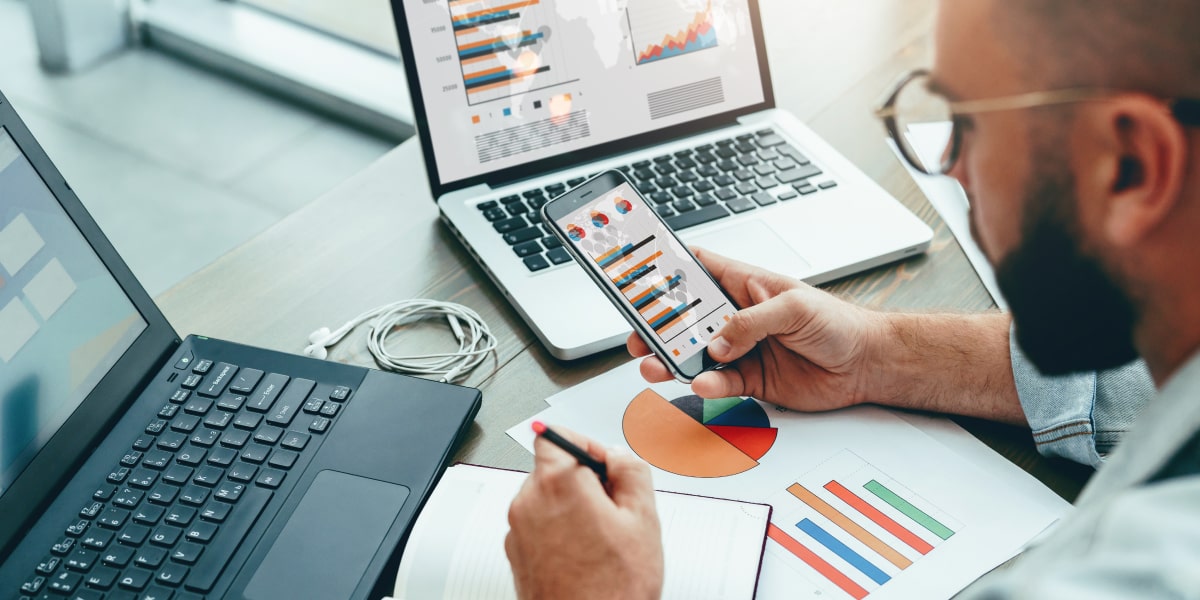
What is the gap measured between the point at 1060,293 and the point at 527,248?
53 cm

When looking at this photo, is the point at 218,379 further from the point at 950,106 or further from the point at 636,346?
the point at 950,106

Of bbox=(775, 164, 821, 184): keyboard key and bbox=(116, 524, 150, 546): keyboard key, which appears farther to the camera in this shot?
bbox=(775, 164, 821, 184): keyboard key

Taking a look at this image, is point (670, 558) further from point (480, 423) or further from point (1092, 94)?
point (1092, 94)

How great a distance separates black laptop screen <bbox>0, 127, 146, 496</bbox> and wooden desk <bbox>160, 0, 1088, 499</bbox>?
0.17 meters

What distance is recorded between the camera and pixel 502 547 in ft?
2.37

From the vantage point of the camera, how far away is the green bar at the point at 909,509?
29.8 inches

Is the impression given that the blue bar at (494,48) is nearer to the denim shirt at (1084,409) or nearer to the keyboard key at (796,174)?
the keyboard key at (796,174)

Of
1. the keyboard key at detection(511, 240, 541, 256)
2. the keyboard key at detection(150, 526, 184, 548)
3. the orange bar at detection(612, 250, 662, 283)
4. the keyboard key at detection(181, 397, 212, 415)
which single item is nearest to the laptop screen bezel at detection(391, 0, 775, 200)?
the keyboard key at detection(511, 240, 541, 256)

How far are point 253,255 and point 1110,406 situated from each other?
0.83m

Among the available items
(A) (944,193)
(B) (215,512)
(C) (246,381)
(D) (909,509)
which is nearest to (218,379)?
(C) (246,381)

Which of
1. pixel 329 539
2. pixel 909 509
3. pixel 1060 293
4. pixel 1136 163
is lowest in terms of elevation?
pixel 909 509

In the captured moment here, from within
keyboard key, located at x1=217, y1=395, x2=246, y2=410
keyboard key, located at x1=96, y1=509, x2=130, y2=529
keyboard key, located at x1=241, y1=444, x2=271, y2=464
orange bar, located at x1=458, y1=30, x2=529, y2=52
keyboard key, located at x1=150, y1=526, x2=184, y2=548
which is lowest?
keyboard key, located at x1=150, y1=526, x2=184, y2=548

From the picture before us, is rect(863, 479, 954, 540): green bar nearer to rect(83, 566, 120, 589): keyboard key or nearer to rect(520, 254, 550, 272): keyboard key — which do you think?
rect(520, 254, 550, 272): keyboard key

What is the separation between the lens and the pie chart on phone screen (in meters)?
0.82
